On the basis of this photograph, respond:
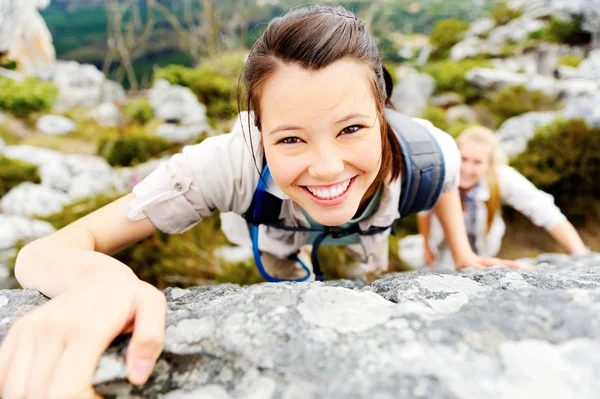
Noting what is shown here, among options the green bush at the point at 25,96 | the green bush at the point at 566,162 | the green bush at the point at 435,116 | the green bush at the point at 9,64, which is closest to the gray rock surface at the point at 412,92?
the green bush at the point at 435,116

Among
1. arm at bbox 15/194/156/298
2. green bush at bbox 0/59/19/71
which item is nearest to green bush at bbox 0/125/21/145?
green bush at bbox 0/59/19/71

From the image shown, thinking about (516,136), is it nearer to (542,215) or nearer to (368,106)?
(542,215)

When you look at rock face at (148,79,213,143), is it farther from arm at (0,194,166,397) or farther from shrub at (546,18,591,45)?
shrub at (546,18,591,45)

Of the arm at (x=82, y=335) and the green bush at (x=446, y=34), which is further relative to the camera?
the green bush at (x=446, y=34)

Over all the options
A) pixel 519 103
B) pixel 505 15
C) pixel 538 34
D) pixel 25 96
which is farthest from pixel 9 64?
pixel 505 15

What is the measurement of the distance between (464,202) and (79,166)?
241 inches

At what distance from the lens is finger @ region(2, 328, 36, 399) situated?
65 cm

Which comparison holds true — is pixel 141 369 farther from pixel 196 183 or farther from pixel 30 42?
pixel 30 42

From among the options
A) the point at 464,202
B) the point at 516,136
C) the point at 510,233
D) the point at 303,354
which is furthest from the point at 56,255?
the point at 516,136

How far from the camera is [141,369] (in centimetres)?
69

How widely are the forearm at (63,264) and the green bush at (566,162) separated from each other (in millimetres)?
5183

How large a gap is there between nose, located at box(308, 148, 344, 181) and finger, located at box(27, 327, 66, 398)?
A: 27.8 inches

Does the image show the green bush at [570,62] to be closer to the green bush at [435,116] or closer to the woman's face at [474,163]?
the green bush at [435,116]

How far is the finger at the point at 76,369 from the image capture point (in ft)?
2.08
